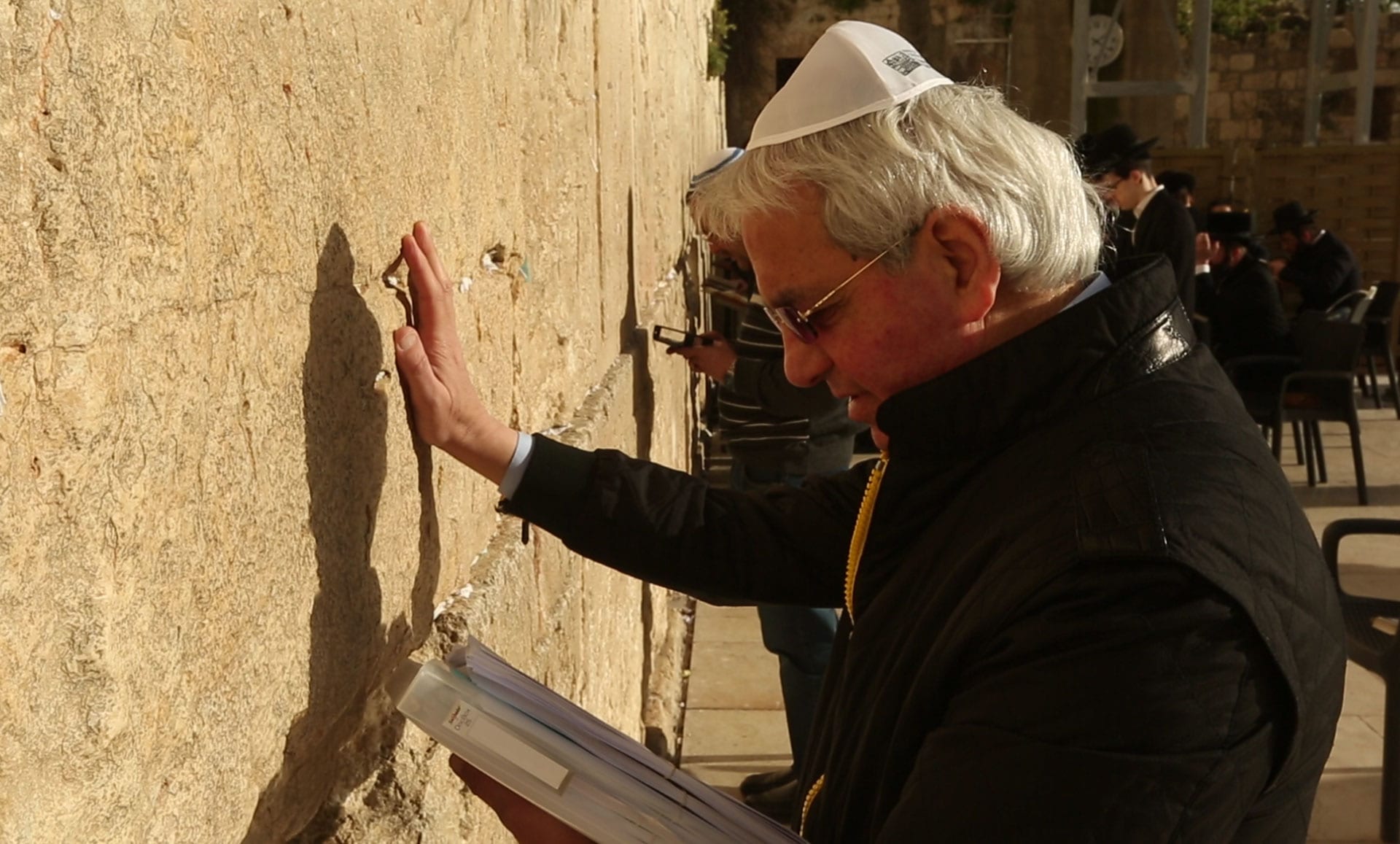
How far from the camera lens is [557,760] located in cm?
143

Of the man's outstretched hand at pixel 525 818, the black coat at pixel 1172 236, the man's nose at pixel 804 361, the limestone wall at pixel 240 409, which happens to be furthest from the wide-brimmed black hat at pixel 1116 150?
the man's outstretched hand at pixel 525 818

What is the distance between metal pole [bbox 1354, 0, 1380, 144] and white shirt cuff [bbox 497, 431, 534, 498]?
15057 millimetres

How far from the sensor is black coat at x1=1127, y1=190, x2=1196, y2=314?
7582mm

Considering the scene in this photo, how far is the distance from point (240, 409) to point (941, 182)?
0.78 m

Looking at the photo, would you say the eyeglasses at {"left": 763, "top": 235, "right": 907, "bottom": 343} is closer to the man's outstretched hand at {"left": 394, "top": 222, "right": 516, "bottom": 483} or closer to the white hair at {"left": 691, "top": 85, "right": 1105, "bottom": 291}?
the white hair at {"left": 691, "top": 85, "right": 1105, "bottom": 291}

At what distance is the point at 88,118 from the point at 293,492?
47cm

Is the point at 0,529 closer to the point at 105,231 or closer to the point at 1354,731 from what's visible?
the point at 105,231

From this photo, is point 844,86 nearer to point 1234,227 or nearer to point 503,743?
point 503,743

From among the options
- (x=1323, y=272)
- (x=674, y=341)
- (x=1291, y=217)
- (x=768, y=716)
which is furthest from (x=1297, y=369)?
(x=674, y=341)

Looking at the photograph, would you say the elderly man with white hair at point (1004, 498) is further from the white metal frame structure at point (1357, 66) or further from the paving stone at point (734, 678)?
the white metal frame structure at point (1357, 66)

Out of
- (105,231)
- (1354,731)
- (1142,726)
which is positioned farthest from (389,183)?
(1354,731)

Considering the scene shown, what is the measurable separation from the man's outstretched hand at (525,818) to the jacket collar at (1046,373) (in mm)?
594

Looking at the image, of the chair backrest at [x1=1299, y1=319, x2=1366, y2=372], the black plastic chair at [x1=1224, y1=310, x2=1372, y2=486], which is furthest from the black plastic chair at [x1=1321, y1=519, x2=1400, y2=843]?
the chair backrest at [x1=1299, y1=319, x2=1366, y2=372]

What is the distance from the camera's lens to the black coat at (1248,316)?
344 inches
